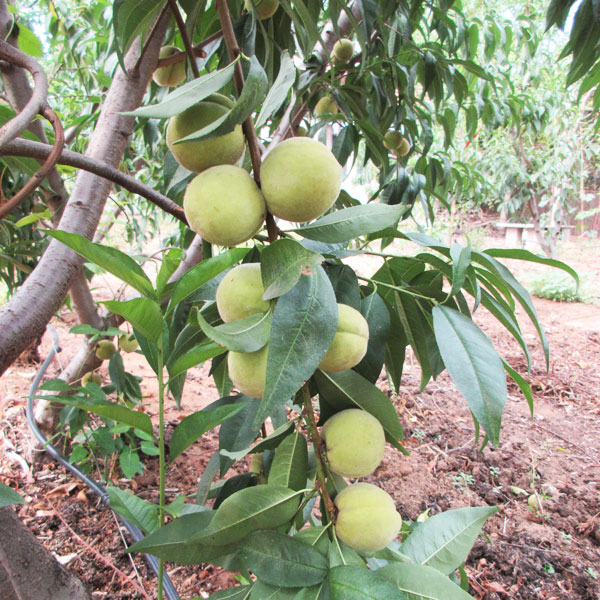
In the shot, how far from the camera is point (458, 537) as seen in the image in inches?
22.8

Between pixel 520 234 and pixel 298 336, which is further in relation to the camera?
pixel 520 234

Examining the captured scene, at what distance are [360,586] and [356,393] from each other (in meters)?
0.20

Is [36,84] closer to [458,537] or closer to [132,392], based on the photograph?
[458,537]

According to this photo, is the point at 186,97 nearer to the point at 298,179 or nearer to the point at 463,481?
the point at 298,179

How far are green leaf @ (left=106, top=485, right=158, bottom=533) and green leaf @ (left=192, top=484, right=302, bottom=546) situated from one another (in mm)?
158

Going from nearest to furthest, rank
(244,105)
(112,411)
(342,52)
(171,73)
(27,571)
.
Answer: (244,105)
(112,411)
(27,571)
(171,73)
(342,52)

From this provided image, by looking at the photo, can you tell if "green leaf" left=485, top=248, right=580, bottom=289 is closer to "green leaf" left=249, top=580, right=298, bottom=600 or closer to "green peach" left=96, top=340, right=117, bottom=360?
"green leaf" left=249, top=580, right=298, bottom=600

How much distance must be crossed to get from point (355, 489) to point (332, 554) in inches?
2.8

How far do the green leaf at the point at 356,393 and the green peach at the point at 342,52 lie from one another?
Result: 1318 millimetres

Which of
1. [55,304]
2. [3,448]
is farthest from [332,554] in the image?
[3,448]

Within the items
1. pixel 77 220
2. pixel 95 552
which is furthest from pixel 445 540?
pixel 95 552

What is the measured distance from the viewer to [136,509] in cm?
58

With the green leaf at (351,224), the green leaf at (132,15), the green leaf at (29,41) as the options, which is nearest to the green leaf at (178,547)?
the green leaf at (351,224)

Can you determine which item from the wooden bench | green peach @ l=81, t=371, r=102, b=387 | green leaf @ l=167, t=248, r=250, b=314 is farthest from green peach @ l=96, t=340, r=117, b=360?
the wooden bench
